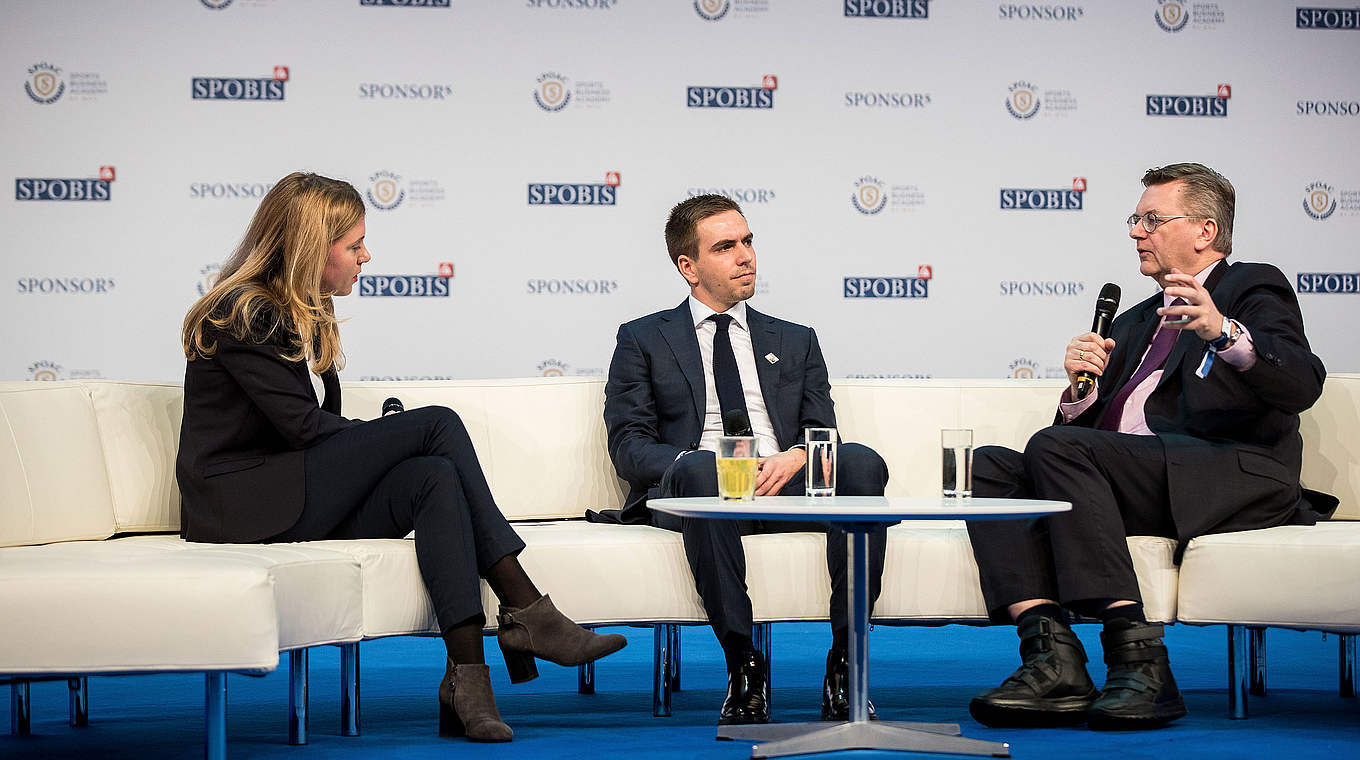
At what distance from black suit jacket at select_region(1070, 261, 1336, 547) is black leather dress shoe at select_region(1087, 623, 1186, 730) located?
0.28 meters

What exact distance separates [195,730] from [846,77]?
11.4 feet

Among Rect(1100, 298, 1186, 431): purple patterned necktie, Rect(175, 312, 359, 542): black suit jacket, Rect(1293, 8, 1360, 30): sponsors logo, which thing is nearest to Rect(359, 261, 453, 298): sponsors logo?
Rect(175, 312, 359, 542): black suit jacket

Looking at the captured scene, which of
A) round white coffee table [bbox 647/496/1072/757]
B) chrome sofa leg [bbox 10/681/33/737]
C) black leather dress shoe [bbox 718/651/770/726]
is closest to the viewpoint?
round white coffee table [bbox 647/496/1072/757]

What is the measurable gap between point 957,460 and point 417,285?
3.06 meters

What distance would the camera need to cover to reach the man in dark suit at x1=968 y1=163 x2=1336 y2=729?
2.61 metres

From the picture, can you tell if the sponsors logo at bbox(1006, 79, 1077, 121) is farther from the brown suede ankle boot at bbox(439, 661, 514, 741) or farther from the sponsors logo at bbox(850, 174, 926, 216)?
the brown suede ankle boot at bbox(439, 661, 514, 741)

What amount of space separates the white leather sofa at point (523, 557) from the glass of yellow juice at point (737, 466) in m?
0.49

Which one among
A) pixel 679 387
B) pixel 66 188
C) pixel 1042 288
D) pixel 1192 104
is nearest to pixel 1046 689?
pixel 679 387

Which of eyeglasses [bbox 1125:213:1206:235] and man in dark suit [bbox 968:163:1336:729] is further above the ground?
eyeglasses [bbox 1125:213:1206:235]

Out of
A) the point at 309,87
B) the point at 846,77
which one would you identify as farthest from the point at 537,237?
the point at 846,77

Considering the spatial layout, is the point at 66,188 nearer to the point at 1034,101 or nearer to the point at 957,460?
the point at 1034,101

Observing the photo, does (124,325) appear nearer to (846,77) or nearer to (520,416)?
(520,416)

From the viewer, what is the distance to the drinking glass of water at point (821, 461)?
2426 mm

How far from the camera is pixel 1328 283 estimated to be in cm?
530
